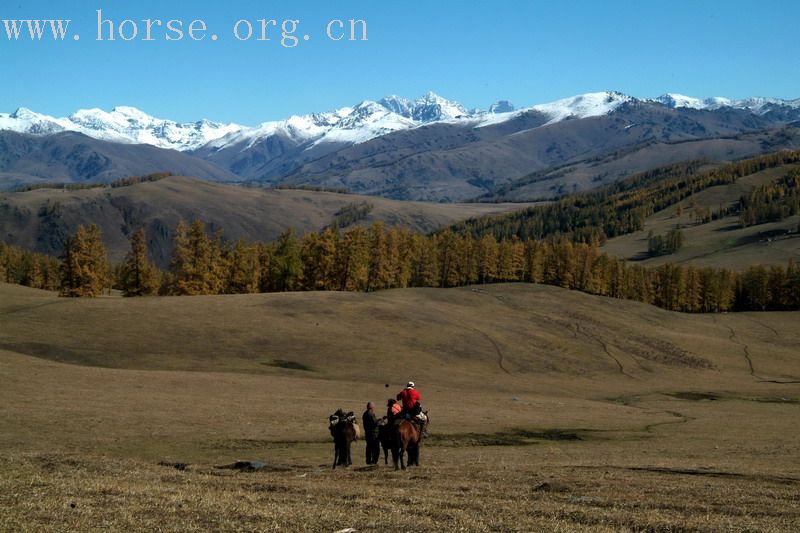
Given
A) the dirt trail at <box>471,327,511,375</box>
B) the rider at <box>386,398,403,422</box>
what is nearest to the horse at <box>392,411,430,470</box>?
the rider at <box>386,398,403,422</box>

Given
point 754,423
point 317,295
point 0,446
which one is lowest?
point 754,423


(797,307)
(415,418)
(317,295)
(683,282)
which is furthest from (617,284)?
(415,418)

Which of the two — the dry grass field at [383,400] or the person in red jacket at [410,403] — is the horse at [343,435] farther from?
the person in red jacket at [410,403]

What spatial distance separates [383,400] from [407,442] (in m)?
30.3

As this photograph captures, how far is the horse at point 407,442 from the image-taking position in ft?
93.4

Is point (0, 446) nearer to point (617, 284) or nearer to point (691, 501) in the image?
point (691, 501)

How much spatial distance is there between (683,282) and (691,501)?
153 metres

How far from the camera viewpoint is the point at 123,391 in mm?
50625

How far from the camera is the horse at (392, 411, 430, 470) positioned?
93.4 ft

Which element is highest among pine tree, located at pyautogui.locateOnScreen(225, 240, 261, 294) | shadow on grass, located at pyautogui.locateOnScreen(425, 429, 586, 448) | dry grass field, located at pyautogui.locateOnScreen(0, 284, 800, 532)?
pine tree, located at pyautogui.locateOnScreen(225, 240, 261, 294)

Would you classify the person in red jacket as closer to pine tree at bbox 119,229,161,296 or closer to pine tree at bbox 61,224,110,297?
pine tree at bbox 61,224,110,297

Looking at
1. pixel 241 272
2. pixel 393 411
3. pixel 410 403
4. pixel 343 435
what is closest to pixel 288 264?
pixel 241 272

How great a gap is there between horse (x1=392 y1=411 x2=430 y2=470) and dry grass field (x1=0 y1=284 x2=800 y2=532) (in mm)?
1659

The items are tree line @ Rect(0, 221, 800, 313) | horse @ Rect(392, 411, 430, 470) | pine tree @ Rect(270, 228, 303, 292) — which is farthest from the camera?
pine tree @ Rect(270, 228, 303, 292)
